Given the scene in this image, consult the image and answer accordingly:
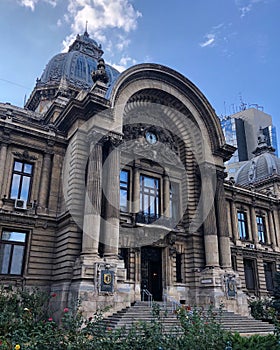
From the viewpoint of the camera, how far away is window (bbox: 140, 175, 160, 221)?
75.8 feet

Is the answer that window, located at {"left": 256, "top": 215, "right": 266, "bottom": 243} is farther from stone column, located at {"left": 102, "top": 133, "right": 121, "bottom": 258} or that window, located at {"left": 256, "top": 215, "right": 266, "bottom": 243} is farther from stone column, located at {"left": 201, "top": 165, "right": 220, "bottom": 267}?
stone column, located at {"left": 102, "top": 133, "right": 121, "bottom": 258}

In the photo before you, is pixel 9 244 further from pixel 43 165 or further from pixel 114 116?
pixel 114 116

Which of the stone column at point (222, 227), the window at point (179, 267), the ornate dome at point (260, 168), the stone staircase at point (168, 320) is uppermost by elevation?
the ornate dome at point (260, 168)

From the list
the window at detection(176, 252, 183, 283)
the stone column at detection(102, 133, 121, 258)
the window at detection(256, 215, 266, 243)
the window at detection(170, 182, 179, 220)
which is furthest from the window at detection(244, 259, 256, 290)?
the stone column at detection(102, 133, 121, 258)

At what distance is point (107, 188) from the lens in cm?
1959

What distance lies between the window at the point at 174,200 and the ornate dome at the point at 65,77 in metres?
14.3

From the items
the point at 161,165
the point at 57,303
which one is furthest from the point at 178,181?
the point at 57,303

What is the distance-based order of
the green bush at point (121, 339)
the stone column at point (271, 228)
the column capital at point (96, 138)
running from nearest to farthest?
1. the green bush at point (121, 339)
2. the column capital at point (96, 138)
3. the stone column at point (271, 228)

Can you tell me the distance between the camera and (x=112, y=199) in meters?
19.1

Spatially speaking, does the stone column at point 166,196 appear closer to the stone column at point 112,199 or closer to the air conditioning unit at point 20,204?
Answer: the stone column at point 112,199

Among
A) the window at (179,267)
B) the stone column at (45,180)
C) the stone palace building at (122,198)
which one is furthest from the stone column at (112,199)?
the window at (179,267)

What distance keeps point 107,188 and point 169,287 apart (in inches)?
317

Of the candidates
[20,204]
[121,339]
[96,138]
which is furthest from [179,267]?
[121,339]

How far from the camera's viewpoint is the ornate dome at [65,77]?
3553 centimetres
